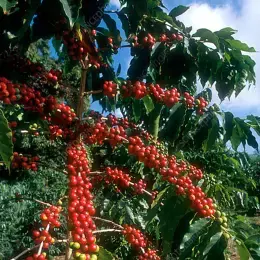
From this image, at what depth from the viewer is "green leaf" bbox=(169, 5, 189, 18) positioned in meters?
2.51

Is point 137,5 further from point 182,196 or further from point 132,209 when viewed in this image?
point 132,209

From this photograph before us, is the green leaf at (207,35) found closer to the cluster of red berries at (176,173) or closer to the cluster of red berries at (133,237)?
the cluster of red berries at (176,173)

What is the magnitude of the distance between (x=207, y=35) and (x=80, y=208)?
1428mm

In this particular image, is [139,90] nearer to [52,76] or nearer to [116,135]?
[116,135]

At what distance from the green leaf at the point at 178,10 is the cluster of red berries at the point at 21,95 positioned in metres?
1.09

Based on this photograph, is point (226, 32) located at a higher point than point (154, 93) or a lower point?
higher

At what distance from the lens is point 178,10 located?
8.34 feet

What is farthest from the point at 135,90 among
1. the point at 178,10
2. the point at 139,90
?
the point at 178,10

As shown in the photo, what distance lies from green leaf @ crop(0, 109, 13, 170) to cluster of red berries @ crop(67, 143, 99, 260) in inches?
13.3

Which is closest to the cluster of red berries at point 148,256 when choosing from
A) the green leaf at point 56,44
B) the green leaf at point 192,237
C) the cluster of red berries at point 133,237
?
the cluster of red berries at point 133,237

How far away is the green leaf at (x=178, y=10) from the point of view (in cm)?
251

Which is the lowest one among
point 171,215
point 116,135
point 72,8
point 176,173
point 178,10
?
point 171,215

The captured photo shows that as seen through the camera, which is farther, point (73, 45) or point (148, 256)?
point (148, 256)

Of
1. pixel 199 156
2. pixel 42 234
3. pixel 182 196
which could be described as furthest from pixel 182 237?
pixel 199 156
